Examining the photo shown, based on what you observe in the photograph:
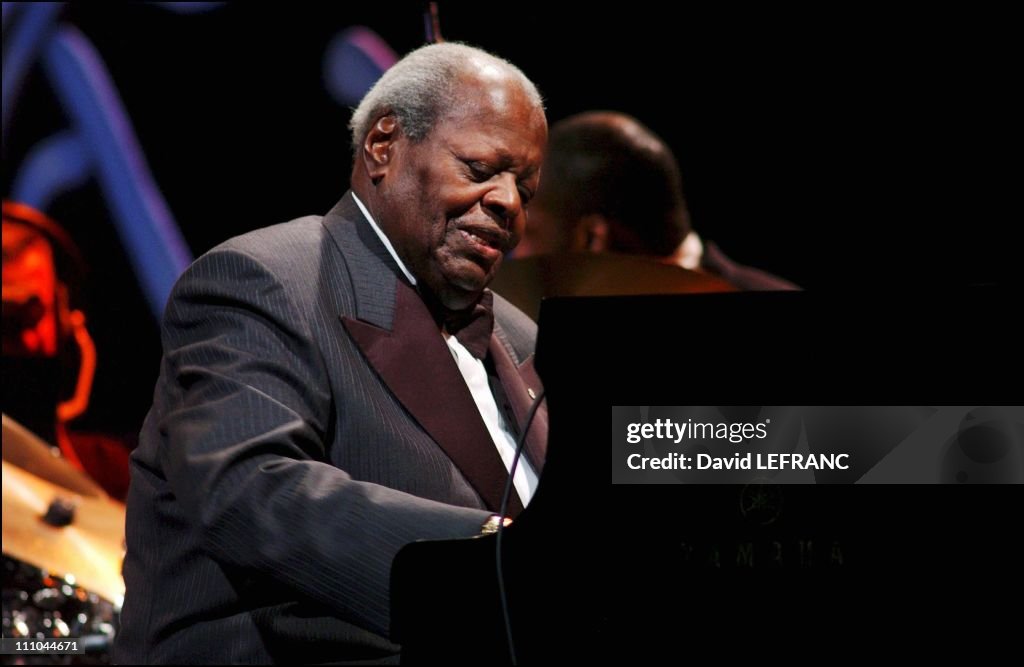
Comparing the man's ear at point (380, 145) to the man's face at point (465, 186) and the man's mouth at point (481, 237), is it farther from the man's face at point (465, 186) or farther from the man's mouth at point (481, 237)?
the man's mouth at point (481, 237)

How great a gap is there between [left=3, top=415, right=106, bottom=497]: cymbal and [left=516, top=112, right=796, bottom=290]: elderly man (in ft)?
4.50

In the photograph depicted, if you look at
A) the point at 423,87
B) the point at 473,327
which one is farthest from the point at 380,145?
the point at 473,327

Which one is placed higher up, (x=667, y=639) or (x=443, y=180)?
(x=443, y=180)

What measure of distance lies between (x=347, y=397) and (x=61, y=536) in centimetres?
147

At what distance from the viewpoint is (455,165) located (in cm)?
217

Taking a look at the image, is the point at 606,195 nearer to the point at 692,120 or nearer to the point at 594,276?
the point at 594,276

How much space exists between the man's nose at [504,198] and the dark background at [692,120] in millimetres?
2338

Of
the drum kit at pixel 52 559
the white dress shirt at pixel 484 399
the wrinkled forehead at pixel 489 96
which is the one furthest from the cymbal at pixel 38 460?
the wrinkled forehead at pixel 489 96

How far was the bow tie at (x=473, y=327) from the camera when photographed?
2260mm

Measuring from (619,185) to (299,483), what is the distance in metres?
2.13

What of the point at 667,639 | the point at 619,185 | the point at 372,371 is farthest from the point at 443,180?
the point at 619,185

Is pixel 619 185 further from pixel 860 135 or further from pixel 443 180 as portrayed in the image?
pixel 443 180

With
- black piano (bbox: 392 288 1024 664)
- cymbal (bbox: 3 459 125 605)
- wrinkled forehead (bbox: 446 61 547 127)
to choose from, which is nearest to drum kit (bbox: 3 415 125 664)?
cymbal (bbox: 3 459 125 605)

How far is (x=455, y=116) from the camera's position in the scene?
217cm
